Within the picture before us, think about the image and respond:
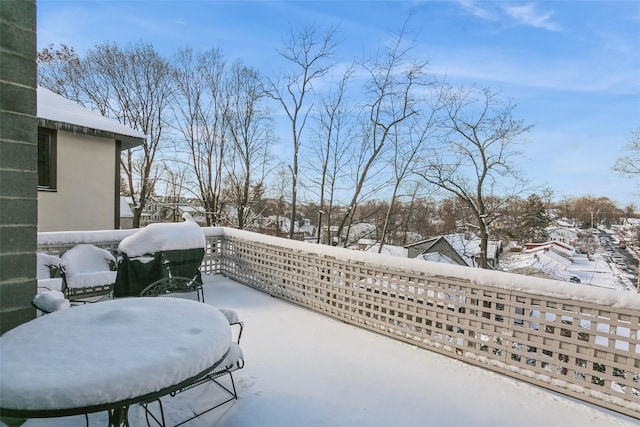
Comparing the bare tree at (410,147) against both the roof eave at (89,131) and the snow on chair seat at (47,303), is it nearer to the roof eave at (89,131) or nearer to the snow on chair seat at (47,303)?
the roof eave at (89,131)

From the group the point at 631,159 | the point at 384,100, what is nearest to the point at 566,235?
the point at 631,159

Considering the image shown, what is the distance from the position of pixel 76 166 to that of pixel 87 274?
14.6 feet

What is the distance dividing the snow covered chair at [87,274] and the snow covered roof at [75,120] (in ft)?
11.9

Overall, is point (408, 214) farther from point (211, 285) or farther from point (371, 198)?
point (211, 285)

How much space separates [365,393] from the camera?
2.49 metres

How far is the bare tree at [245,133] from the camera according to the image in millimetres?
14250

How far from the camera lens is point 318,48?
11562mm

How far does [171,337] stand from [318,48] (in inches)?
471

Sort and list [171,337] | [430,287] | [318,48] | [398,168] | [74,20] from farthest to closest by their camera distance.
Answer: [398,168] < [318,48] < [74,20] < [430,287] < [171,337]

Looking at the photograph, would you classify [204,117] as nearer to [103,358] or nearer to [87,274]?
[87,274]

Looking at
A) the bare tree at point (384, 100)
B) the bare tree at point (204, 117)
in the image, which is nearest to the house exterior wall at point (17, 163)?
the bare tree at point (384, 100)

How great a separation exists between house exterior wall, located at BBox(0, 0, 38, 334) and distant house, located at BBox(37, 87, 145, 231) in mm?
5640

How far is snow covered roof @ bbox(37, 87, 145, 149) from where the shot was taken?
21.0 ft

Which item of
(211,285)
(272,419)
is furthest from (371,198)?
(272,419)
